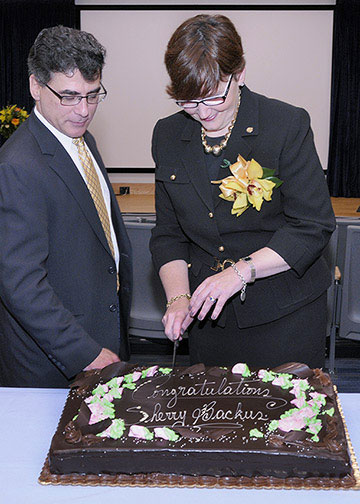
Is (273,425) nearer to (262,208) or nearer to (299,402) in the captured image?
(299,402)

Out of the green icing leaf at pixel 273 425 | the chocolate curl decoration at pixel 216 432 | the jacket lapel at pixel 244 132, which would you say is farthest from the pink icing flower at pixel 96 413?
the jacket lapel at pixel 244 132

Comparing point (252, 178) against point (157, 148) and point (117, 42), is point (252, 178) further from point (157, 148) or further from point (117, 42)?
point (117, 42)

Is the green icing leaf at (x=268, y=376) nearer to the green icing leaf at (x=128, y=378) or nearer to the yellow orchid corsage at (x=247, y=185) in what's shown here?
the green icing leaf at (x=128, y=378)

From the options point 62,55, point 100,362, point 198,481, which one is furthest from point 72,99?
point 198,481

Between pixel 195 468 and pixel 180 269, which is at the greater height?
pixel 180 269

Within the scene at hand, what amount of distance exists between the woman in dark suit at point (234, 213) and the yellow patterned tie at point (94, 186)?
154 millimetres

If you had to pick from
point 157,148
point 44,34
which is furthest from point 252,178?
point 44,34

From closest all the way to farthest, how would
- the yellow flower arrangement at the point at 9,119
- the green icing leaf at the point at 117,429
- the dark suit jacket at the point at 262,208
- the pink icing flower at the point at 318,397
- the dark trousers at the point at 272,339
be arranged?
the green icing leaf at the point at 117,429 < the pink icing flower at the point at 318,397 < the dark suit jacket at the point at 262,208 < the dark trousers at the point at 272,339 < the yellow flower arrangement at the point at 9,119

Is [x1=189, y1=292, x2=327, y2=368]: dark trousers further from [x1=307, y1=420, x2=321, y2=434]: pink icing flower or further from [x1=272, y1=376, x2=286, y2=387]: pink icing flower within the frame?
[x1=307, y1=420, x2=321, y2=434]: pink icing flower

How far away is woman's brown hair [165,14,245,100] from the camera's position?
1.57 meters

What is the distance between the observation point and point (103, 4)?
7395 mm

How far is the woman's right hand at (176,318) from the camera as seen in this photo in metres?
1.71

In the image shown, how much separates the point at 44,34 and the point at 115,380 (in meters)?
0.88

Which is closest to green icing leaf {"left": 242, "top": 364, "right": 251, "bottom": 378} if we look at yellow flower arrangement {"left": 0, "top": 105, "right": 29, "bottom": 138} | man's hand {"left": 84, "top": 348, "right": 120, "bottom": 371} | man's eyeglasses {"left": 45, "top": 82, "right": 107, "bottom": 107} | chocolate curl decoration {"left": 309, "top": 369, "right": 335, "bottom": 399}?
chocolate curl decoration {"left": 309, "top": 369, "right": 335, "bottom": 399}
